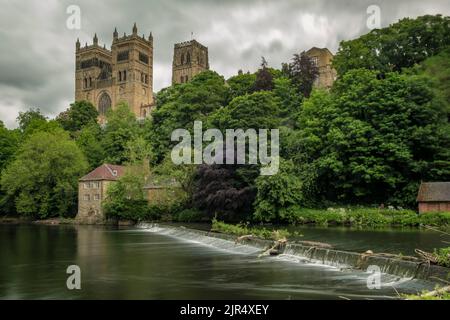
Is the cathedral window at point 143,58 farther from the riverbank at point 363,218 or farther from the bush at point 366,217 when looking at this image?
the bush at point 366,217

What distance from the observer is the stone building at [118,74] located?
131750 mm

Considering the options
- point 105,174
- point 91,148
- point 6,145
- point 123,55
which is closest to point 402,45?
point 105,174

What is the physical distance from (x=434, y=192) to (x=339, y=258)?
77.6 ft

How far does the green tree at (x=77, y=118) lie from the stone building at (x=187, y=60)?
41654 mm

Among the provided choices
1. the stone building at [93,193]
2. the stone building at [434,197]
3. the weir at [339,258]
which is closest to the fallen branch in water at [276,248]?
the weir at [339,258]

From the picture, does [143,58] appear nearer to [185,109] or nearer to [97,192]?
[185,109]

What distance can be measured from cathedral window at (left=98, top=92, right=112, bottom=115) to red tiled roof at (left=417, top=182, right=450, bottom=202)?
10824 cm

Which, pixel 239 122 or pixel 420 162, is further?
Answer: pixel 239 122

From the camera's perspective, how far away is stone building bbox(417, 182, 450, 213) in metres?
39.6
